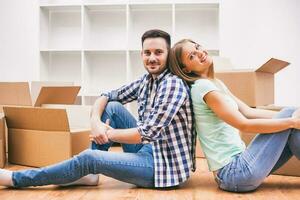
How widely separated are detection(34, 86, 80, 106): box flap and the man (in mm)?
941

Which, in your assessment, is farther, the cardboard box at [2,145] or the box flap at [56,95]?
the box flap at [56,95]

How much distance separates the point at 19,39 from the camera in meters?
3.92

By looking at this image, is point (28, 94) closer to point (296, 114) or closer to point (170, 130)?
point (170, 130)

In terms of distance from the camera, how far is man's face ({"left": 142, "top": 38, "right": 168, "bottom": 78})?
1.69 m

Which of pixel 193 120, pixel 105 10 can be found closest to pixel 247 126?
pixel 193 120

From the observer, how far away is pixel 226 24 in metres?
3.61

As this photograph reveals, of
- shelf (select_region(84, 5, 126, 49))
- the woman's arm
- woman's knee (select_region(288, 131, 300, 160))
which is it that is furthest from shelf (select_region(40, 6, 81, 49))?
woman's knee (select_region(288, 131, 300, 160))

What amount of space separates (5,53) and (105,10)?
1.14m

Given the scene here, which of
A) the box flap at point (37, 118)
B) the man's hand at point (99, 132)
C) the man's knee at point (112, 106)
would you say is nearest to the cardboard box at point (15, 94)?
the box flap at point (37, 118)

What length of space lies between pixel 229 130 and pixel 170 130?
262 mm

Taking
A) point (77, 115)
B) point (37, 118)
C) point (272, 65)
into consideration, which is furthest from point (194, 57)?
point (77, 115)

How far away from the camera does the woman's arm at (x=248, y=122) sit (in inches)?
60.6

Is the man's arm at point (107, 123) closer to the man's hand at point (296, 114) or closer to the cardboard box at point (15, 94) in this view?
the man's hand at point (296, 114)

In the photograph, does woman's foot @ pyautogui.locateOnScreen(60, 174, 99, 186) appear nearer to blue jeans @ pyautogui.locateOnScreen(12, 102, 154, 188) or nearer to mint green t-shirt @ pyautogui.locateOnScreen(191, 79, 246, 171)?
blue jeans @ pyautogui.locateOnScreen(12, 102, 154, 188)
